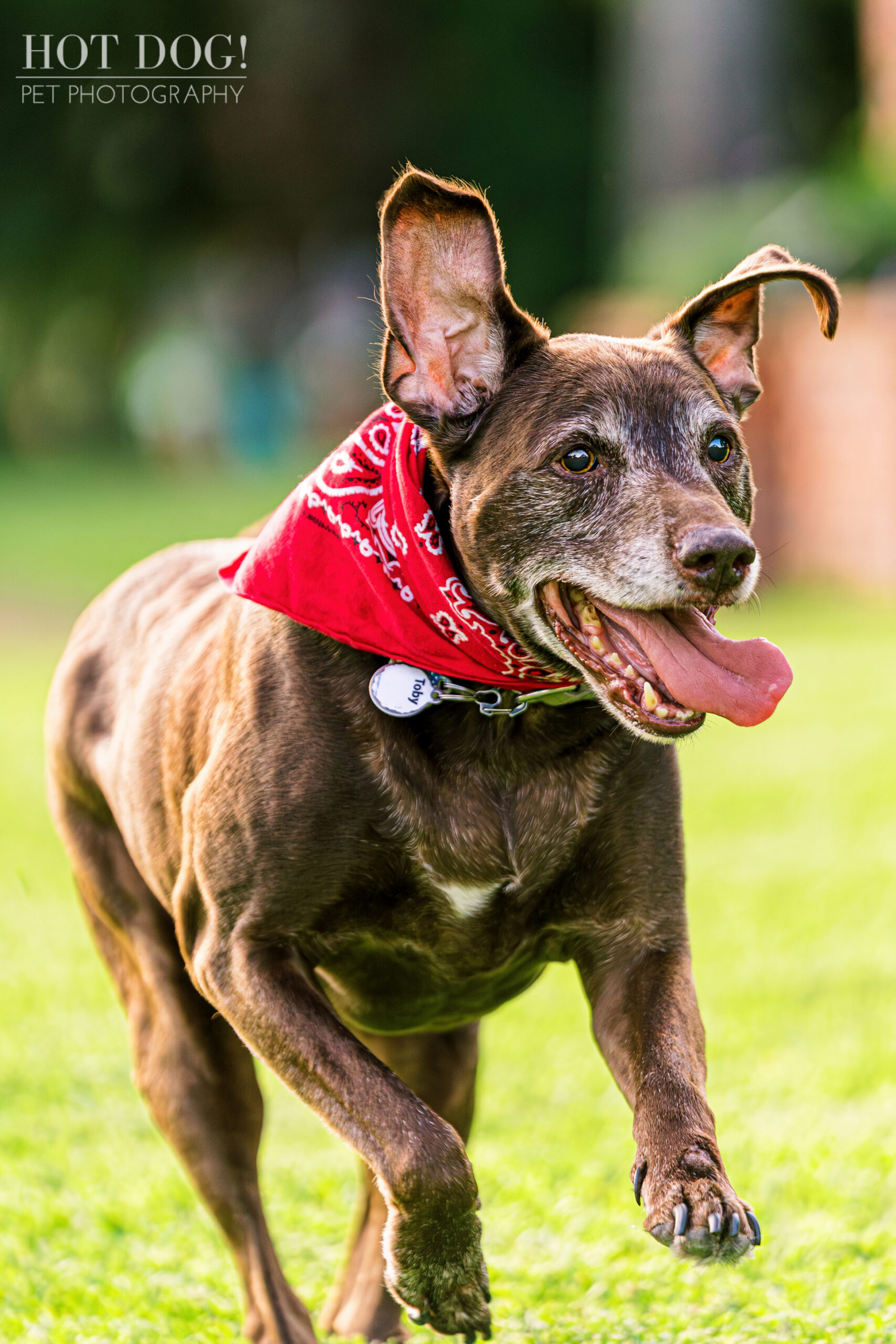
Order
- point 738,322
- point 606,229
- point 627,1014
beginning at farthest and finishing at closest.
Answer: point 606,229 < point 738,322 < point 627,1014

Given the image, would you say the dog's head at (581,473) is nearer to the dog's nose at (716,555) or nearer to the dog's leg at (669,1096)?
the dog's nose at (716,555)

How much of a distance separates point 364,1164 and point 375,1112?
1.32 meters

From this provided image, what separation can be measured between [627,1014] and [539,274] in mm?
33922

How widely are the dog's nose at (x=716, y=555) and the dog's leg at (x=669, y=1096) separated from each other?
0.93 m

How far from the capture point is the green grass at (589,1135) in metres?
4.80

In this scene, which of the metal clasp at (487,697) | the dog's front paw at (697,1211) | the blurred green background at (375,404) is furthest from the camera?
the blurred green background at (375,404)

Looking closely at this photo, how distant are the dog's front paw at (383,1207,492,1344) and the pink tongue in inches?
46.6

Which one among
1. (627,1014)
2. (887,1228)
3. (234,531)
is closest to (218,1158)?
(627,1014)

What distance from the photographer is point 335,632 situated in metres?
4.04

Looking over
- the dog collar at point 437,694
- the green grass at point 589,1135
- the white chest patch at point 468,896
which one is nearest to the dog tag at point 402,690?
the dog collar at point 437,694

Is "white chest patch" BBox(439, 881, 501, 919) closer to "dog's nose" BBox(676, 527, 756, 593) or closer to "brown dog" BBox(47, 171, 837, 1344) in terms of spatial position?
"brown dog" BBox(47, 171, 837, 1344)

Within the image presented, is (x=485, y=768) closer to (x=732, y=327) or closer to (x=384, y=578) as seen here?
(x=384, y=578)

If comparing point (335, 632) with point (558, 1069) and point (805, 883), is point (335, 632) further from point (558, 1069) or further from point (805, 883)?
point (805, 883)

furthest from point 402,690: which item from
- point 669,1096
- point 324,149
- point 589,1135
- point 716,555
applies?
point 324,149
